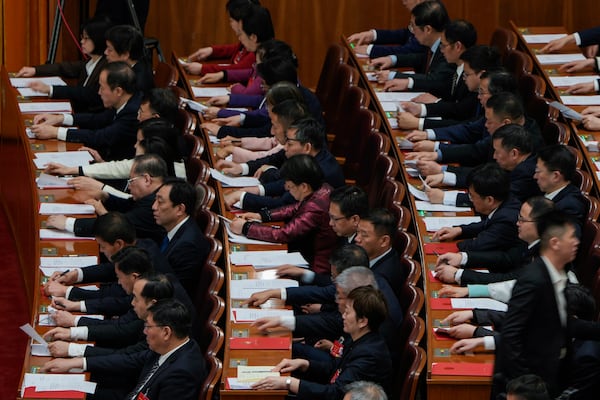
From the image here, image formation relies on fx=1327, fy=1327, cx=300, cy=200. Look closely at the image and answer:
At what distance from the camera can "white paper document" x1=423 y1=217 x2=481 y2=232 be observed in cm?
400

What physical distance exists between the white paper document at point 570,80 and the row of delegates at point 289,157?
1018 mm

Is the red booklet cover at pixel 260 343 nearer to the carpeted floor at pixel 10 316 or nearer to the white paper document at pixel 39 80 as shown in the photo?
the carpeted floor at pixel 10 316

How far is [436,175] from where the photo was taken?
4242 mm

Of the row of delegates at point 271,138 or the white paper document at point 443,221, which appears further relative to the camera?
the row of delegates at point 271,138

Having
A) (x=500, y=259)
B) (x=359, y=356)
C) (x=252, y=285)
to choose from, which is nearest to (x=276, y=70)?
(x=252, y=285)

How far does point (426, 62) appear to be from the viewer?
5.17 meters

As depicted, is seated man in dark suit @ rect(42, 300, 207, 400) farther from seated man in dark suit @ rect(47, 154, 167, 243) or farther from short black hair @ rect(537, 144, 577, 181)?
short black hair @ rect(537, 144, 577, 181)

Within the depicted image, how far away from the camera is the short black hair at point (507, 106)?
13.9 ft

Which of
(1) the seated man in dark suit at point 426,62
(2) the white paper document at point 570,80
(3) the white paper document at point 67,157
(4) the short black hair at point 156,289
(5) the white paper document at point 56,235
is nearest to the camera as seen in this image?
(4) the short black hair at point 156,289

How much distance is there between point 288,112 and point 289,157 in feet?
0.87

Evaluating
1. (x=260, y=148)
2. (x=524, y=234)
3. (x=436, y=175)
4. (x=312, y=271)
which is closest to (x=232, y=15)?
(x=260, y=148)

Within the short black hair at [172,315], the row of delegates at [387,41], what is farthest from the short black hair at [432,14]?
the short black hair at [172,315]

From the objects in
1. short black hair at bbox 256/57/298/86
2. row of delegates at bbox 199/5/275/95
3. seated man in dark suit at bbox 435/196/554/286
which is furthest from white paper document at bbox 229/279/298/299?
row of delegates at bbox 199/5/275/95

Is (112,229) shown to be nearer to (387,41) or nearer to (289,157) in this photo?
(289,157)
